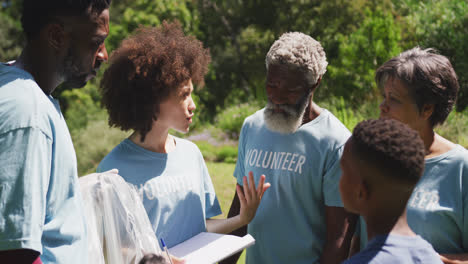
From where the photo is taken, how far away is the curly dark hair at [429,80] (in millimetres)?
2430

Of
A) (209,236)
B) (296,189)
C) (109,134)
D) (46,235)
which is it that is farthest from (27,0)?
(109,134)

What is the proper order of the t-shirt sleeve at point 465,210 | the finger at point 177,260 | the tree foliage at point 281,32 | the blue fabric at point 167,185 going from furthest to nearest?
the tree foliage at point 281,32 → the blue fabric at point 167,185 → the finger at point 177,260 → the t-shirt sleeve at point 465,210

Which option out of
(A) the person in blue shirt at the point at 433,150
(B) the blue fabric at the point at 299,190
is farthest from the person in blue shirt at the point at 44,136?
(A) the person in blue shirt at the point at 433,150

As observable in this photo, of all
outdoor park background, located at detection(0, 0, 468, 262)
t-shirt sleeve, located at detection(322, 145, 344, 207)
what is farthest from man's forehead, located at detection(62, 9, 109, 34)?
outdoor park background, located at detection(0, 0, 468, 262)

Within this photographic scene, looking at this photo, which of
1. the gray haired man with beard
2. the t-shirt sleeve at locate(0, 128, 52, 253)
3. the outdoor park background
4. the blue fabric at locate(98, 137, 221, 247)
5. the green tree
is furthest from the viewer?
the green tree

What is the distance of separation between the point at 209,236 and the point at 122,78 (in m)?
1.02

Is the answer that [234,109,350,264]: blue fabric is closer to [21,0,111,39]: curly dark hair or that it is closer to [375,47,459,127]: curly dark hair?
[375,47,459,127]: curly dark hair

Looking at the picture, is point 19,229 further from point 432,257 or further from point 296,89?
point 296,89

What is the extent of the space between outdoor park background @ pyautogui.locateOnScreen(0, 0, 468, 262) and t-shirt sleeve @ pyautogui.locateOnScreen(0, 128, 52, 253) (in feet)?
21.2

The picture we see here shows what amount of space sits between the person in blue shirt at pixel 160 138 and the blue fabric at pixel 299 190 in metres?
0.14

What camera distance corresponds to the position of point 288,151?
2.77 meters

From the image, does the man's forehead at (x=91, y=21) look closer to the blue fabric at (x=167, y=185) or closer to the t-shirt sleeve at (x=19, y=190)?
the t-shirt sleeve at (x=19, y=190)

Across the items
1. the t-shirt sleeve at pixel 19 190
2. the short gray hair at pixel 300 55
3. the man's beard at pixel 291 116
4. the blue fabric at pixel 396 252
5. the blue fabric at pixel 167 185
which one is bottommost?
the blue fabric at pixel 167 185

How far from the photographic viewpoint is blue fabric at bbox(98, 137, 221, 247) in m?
2.53
